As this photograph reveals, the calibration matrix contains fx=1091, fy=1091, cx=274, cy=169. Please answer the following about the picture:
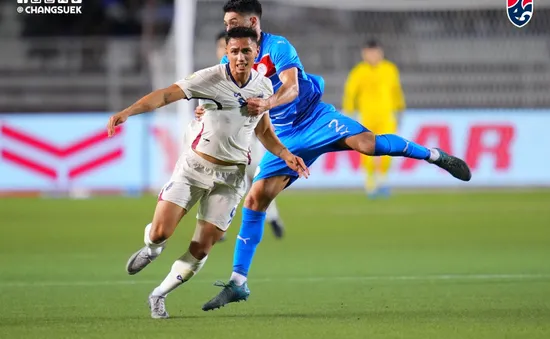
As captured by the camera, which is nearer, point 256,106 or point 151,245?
point 256,106

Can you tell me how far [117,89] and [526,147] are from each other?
826cm

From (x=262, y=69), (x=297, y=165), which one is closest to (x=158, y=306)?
(x=297, y=165)

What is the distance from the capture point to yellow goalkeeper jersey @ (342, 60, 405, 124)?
59.7 ft

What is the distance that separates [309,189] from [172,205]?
13696mm

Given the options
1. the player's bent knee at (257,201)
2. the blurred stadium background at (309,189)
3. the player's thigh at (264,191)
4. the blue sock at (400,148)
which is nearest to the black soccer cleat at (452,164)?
the blue sock at (400,148)

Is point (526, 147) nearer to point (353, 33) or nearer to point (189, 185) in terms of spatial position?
point (353, 33)

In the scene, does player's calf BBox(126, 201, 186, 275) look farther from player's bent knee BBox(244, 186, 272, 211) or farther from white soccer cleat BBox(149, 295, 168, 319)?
player's bent knee BBox(244, 186, 272, 211)

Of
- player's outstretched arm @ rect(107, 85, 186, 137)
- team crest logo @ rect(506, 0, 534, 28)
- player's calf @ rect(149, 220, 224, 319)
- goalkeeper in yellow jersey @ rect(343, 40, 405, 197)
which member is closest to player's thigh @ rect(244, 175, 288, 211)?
player's calf @ rect(149, 220, 224, 319)

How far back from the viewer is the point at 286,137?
8.42 m

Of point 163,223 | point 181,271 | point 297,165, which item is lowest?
point 181,271

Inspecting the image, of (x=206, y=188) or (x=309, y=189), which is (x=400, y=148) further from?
(x=309, y=189)

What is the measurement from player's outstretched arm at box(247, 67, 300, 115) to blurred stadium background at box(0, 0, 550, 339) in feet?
4.44

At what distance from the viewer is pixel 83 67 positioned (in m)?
22.2

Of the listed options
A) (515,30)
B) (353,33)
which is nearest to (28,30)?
(353,33)
